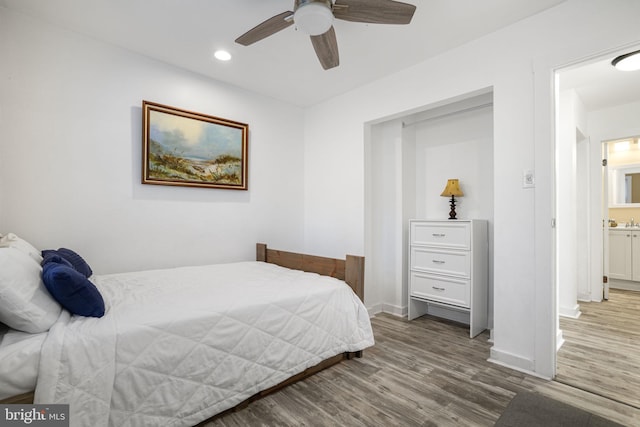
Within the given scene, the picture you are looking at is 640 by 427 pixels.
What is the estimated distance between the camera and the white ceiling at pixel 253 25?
210cm

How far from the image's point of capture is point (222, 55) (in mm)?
2754

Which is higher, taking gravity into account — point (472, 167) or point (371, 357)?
point (472, 167)

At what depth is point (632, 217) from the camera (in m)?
5.04

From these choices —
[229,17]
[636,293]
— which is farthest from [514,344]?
[636,293]

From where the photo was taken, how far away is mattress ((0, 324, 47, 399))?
1.14 meters

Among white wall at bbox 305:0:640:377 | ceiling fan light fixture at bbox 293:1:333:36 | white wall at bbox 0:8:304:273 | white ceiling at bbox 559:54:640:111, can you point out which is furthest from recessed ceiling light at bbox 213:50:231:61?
white ceiling at bbox 559:54:640:111

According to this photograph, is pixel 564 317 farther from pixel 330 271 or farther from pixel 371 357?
pixel 330 271

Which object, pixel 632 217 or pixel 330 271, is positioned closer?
pixel 330 271

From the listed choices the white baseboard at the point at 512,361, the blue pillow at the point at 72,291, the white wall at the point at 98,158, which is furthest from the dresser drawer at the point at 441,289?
the blue pillow at the point at 72,291

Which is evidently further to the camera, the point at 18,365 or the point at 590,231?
the point at 590,231

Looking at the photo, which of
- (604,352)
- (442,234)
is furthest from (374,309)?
(604,352)

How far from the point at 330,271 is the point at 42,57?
2.75 m

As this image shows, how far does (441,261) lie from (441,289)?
0.92ft

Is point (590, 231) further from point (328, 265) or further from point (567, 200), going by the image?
point (328, 265)
